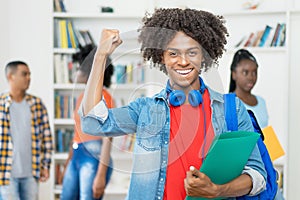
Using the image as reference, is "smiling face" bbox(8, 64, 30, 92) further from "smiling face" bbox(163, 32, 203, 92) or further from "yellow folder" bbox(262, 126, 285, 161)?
"smiling face" bbox(163, 32, 203, 92)

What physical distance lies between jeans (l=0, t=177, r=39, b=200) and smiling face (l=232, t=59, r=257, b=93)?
1.43 m

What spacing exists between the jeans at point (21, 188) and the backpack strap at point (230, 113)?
2624 millimetres

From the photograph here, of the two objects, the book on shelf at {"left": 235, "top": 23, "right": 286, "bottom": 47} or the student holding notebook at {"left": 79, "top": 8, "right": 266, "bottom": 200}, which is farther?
the book on shelf at {"left": 235, "top": 23, "right": 286, "bottom": 47}

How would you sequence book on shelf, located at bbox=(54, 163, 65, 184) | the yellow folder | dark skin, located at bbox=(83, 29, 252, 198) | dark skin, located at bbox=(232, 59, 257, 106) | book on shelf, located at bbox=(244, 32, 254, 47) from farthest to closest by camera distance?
1. book on shelf, located at bbox=(54, 163, 65, 184)
2. book on shelf, located at bbox=(244, 32, 254, 47)
3. dark skin, located at bbox=(232, 59, 257, 106)
4. the yellow folder
5. dark skin, located at bbox=(83, 29, 252, 198)

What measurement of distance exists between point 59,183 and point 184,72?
390 cm

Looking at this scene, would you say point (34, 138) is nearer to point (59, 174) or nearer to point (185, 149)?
point (59, 174)

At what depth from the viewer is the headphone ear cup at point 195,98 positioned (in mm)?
1488

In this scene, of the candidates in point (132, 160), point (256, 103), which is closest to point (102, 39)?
point (132, 160)

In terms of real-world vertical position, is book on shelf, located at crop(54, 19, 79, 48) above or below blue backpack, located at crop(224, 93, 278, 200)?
above

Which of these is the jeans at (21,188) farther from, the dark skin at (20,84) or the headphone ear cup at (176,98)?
the headphone ear cup at (176,98)

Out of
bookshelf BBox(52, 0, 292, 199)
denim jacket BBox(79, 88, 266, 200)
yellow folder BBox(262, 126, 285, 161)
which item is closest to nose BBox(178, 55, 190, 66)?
denim jacket BBox(79, 88, 266, 200)

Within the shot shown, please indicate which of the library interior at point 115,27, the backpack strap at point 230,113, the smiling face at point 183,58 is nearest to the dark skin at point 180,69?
the smiling face at point 183,58

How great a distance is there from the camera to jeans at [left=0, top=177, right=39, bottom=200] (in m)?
3.87

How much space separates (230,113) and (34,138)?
270 centimetres
